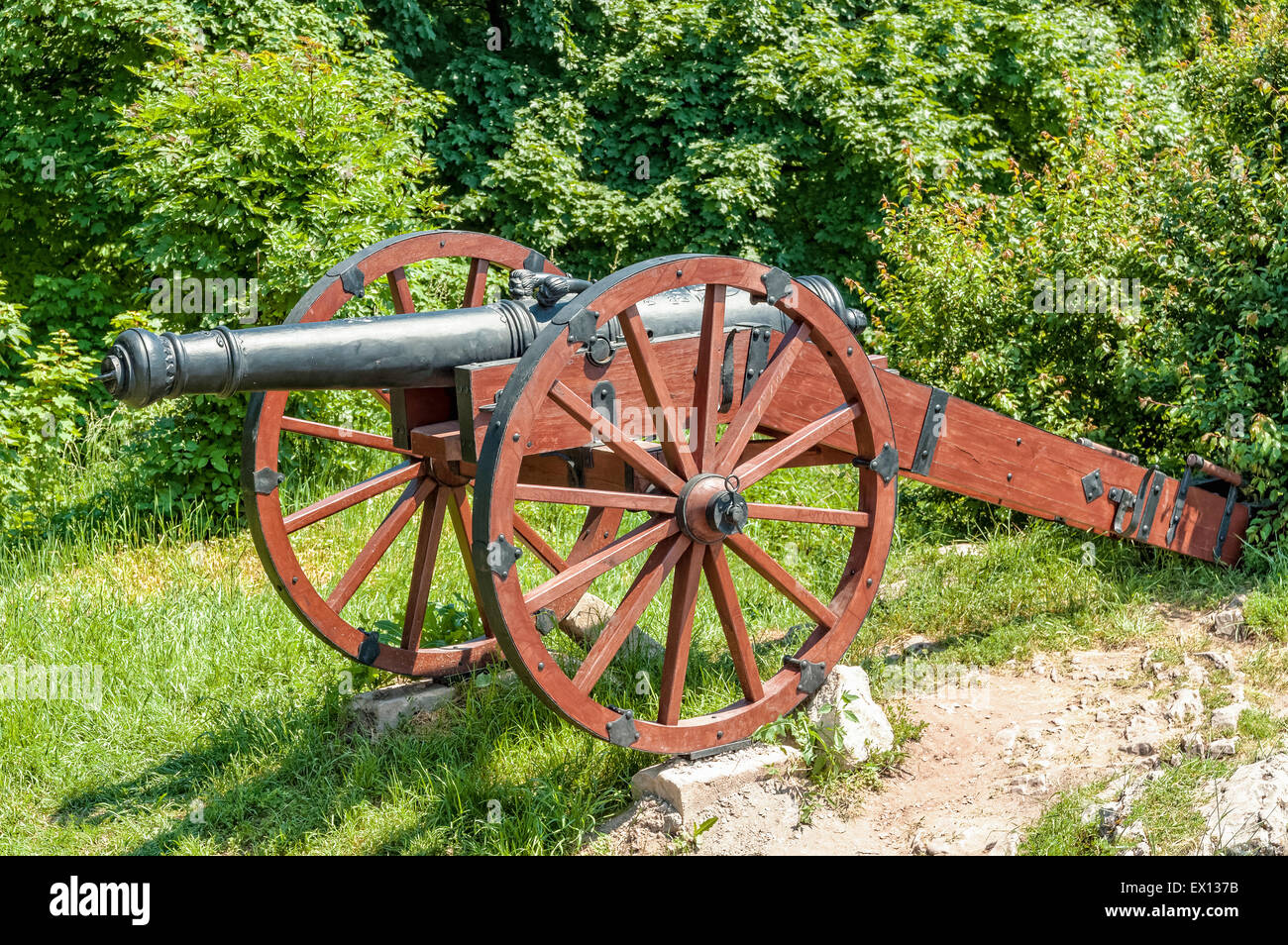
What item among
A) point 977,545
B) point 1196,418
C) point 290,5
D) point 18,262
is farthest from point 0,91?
point 1196,418

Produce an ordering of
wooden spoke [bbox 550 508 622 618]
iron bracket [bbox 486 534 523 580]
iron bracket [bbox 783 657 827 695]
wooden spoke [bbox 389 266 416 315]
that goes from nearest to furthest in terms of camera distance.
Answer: iron bracket [bbox 486 534 523 580]
iron bracket [bbox 783 657 827 695]
wooden spoke [bbox 389 266 416 315]
wooden spoke [bbox 550 508 622 618]

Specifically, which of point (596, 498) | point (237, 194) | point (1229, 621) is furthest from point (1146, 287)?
point (237, 194)

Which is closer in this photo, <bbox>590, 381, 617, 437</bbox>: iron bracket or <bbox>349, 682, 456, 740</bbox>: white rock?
<bbox>590, 381, 617, 437</bbox>: iron bracket

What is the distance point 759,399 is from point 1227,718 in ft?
6.60

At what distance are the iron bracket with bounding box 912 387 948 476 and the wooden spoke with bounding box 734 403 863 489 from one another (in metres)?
0.42

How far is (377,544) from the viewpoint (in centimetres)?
456

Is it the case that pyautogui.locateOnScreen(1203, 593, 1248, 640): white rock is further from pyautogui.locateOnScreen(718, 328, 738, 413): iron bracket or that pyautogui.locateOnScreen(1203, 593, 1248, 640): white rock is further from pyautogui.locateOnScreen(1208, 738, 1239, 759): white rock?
pyautogui.locateOnScreen(718, 328, 738, 413): iron bracket

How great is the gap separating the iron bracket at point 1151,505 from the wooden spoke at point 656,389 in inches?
99.9

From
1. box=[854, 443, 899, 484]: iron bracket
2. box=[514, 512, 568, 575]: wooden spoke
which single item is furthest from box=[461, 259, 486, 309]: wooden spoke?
box=[854, 443, 899, 484]: iron bracket

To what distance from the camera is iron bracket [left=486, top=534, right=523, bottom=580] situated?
11.0 ft

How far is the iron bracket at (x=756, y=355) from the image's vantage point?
416cm

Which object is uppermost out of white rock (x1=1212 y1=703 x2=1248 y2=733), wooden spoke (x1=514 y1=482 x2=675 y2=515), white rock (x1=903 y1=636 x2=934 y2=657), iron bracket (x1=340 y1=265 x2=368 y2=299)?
iron bracket (x1=340 y1=265 x2=368 y2=299)

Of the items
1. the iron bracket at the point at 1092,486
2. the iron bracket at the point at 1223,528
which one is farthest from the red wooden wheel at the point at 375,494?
the iron bracket at the point at 1223,528

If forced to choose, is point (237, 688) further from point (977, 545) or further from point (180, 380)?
point (977, 545)
